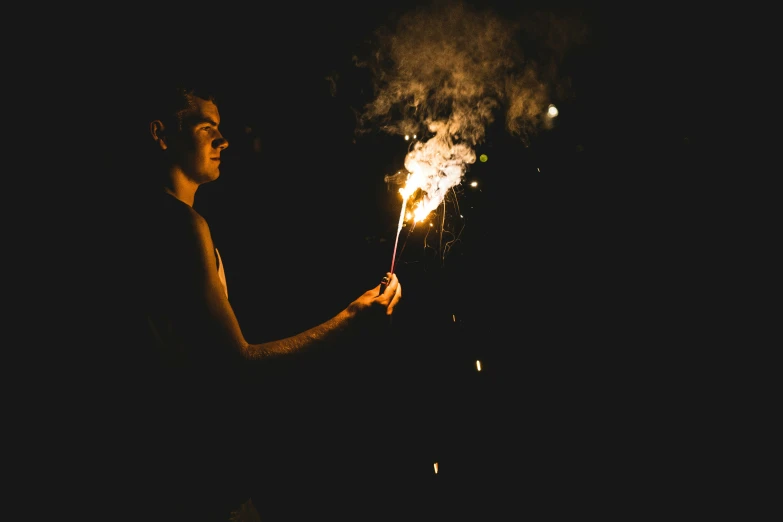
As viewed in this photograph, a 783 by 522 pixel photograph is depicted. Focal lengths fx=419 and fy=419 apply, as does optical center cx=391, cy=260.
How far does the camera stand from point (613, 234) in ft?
11.0

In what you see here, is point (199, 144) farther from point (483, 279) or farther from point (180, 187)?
point (483, 279)

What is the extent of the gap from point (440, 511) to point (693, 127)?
11.3ft

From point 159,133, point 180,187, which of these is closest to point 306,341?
point 180,187

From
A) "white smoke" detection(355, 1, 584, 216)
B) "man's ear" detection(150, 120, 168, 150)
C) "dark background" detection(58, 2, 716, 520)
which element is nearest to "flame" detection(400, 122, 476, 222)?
"white smoke" detection(355, 1, 584, 216)

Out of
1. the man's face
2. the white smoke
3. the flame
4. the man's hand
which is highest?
the white smoke

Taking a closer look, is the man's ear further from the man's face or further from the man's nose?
the man's nose

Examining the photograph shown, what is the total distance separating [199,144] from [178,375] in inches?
48.6

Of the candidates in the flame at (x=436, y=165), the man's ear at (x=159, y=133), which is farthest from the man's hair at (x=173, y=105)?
the flame at (x=436, y=165)

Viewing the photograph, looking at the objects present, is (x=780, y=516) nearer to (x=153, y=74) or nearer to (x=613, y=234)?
(x=613, y=234)

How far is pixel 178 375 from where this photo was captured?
171 cm

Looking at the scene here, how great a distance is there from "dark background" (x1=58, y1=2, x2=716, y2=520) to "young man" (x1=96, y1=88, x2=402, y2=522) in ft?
3.87

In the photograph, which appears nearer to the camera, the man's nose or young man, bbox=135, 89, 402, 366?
young man, bbox=135, 89, 402, 366

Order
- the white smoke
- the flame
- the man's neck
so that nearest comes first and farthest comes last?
1. the man's neck
2. the flame
3. the white smoke

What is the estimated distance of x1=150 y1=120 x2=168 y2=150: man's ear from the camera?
222 centimetres
